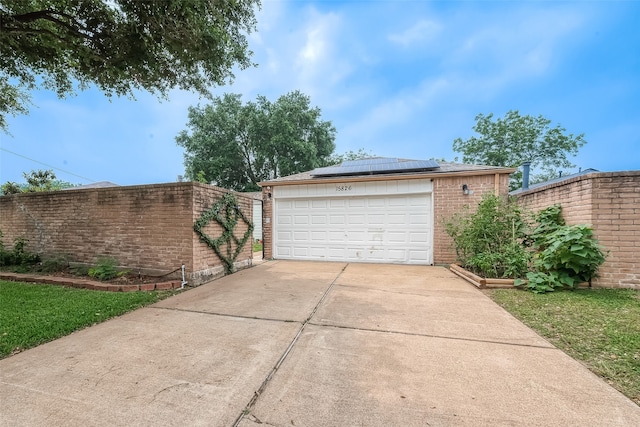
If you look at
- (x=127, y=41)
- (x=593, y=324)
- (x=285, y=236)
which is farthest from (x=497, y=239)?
(x=127, y=41)

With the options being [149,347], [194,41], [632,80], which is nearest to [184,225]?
[149,347]

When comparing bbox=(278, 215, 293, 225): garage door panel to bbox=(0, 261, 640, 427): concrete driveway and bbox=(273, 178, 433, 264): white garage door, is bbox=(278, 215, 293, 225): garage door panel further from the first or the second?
bbox=(0, 261, 640, 427): concrete driveway

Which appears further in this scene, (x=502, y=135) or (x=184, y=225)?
(x=502, y=135)

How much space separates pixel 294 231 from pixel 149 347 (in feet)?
19.3

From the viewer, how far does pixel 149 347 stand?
94.2 inches

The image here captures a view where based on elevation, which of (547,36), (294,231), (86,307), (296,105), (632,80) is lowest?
(86,307)

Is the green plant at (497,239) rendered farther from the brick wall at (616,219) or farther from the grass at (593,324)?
the brick wall at (616,219)

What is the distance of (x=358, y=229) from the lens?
7648 millimetres

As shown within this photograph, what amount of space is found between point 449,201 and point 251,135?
17.0 meters

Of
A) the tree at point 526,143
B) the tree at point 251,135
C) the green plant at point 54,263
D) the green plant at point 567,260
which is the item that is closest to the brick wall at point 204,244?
the green plant at point 54,263

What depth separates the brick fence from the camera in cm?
488

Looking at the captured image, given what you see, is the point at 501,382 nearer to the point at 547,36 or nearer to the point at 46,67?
the point at 46,67

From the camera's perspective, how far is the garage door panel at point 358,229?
7.23 metres

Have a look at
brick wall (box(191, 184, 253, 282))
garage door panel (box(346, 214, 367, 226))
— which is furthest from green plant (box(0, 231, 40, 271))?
garage door panel (box(346, 214, 367, 226))
